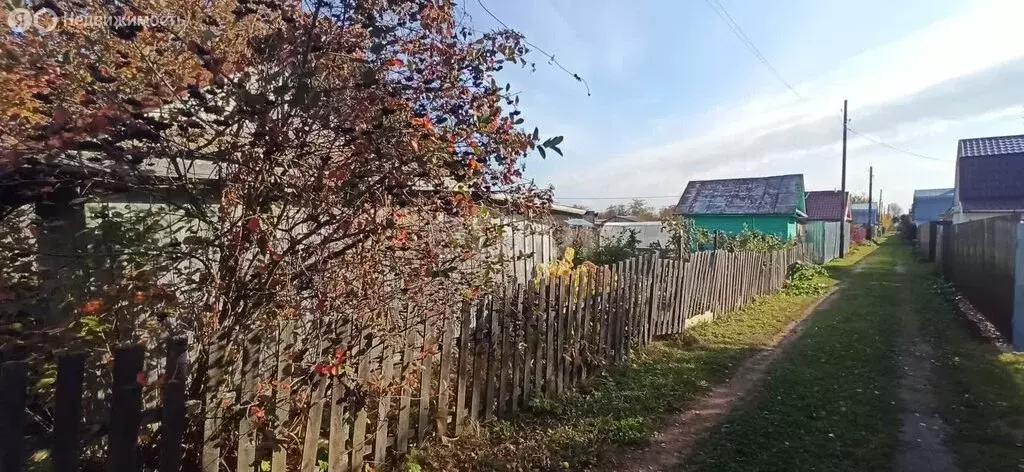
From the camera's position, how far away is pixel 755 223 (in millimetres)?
26156

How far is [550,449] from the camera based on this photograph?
389 centimetres

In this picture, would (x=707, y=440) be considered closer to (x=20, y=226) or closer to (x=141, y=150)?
(x=141, y=150)

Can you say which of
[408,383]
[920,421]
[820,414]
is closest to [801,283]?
[920,421]

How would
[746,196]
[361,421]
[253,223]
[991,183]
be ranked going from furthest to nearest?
[746,196]
[991,183]
[361,421]
[253,223]

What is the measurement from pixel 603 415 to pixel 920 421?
2.78m

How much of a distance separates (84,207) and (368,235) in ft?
6.82

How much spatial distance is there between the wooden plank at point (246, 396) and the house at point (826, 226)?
2263 centimetres

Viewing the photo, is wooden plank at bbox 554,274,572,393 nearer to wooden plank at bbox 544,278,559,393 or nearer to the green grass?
wooden plank at bbox 544,278,559,393

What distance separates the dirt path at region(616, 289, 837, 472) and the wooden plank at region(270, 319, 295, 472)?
2177mm

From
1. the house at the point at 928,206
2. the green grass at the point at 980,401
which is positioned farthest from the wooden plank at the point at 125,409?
the house at the point at 928,206

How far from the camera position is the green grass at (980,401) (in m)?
4.13

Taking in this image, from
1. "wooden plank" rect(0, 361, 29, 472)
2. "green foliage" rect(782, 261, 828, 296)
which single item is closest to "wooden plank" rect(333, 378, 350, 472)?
"wooden plank" rect(0, 361, 29, 472)

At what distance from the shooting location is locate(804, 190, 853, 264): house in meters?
23.7

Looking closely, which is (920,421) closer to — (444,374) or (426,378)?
(444,374)
